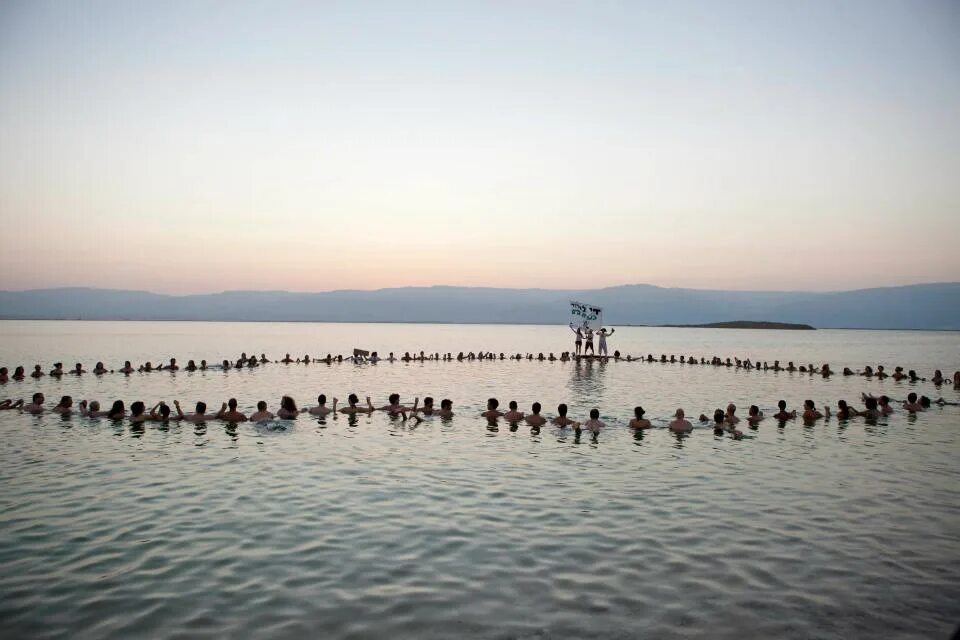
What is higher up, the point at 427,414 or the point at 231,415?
the point at 231,415

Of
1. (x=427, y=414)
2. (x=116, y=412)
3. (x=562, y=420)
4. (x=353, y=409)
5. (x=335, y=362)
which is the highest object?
(x=116, y=412)

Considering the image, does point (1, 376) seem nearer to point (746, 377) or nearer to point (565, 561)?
point (565, 561)

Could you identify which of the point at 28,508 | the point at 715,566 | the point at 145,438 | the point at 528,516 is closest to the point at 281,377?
the point at 145,438

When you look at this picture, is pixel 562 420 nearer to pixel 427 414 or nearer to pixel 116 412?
pixel 427 414

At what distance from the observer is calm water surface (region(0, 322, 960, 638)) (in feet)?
29.0

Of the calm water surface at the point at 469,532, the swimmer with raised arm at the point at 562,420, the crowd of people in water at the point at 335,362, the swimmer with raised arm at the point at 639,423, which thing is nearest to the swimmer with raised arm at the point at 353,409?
the calm water surface at the point at 469,532

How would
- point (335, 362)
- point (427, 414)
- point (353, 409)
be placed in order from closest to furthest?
point (353, 409) → point (427, 414) → point (335, 362)

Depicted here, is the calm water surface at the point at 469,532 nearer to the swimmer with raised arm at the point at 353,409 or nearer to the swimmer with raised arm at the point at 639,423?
the swimmer with raised arm at the point at 639,423

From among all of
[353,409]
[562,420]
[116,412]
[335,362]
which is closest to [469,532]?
[562,420]

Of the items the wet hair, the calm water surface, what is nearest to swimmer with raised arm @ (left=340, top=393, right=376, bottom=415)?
the calm water surface

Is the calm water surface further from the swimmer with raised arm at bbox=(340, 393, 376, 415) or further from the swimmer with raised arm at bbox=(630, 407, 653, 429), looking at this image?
the swimmer with raised arm at bbox=(340, 393, 376, 415)

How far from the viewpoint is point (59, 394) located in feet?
114

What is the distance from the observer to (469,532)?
12.4m

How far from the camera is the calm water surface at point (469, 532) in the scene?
884 cm
